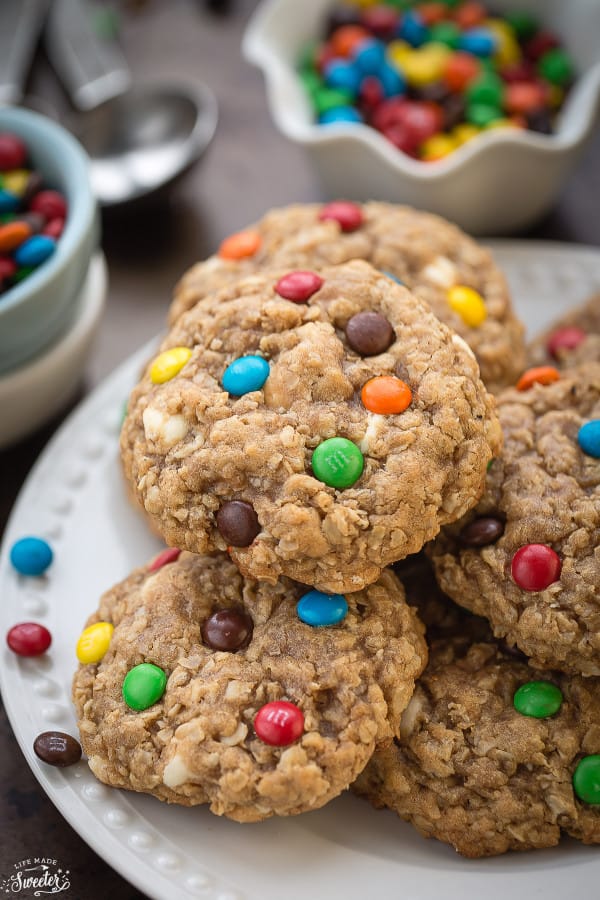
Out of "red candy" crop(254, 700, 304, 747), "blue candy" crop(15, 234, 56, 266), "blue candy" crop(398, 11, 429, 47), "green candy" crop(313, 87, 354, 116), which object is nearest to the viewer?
"red candy" crop(254, 700, 304, 747)

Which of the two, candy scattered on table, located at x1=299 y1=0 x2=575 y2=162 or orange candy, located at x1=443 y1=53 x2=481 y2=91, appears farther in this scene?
orange candy, located at x1=443 y1=53 x2=481 y2=91

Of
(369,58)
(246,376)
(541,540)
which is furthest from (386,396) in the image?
(369,58)

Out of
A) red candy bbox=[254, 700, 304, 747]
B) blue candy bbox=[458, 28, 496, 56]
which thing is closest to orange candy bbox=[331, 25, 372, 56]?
blue candy bbox=[458, 28, 496, 56]

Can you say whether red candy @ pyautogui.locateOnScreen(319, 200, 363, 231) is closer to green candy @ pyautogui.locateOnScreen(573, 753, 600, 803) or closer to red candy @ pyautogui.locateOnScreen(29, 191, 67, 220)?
red candy @ pyautogui.locateOnScreen(29, 191, 67, 220)

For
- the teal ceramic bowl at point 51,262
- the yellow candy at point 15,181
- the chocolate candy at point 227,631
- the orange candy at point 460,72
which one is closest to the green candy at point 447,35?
the orange candy at point 460,72

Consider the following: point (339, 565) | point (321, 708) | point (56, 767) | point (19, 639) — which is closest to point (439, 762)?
point (321, 708)

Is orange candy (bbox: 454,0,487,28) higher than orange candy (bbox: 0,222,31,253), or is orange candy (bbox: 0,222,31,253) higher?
orange candy (bbox: 0,222,31,253)

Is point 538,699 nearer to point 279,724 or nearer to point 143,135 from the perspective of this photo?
point 279,724

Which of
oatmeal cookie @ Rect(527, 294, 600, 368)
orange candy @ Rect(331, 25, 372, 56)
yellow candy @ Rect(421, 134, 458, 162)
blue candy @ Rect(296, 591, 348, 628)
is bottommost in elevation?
oatmeal cookie @ Rect(527, 294, 600, 368)

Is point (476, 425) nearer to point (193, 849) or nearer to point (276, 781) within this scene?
point (276, 781)
